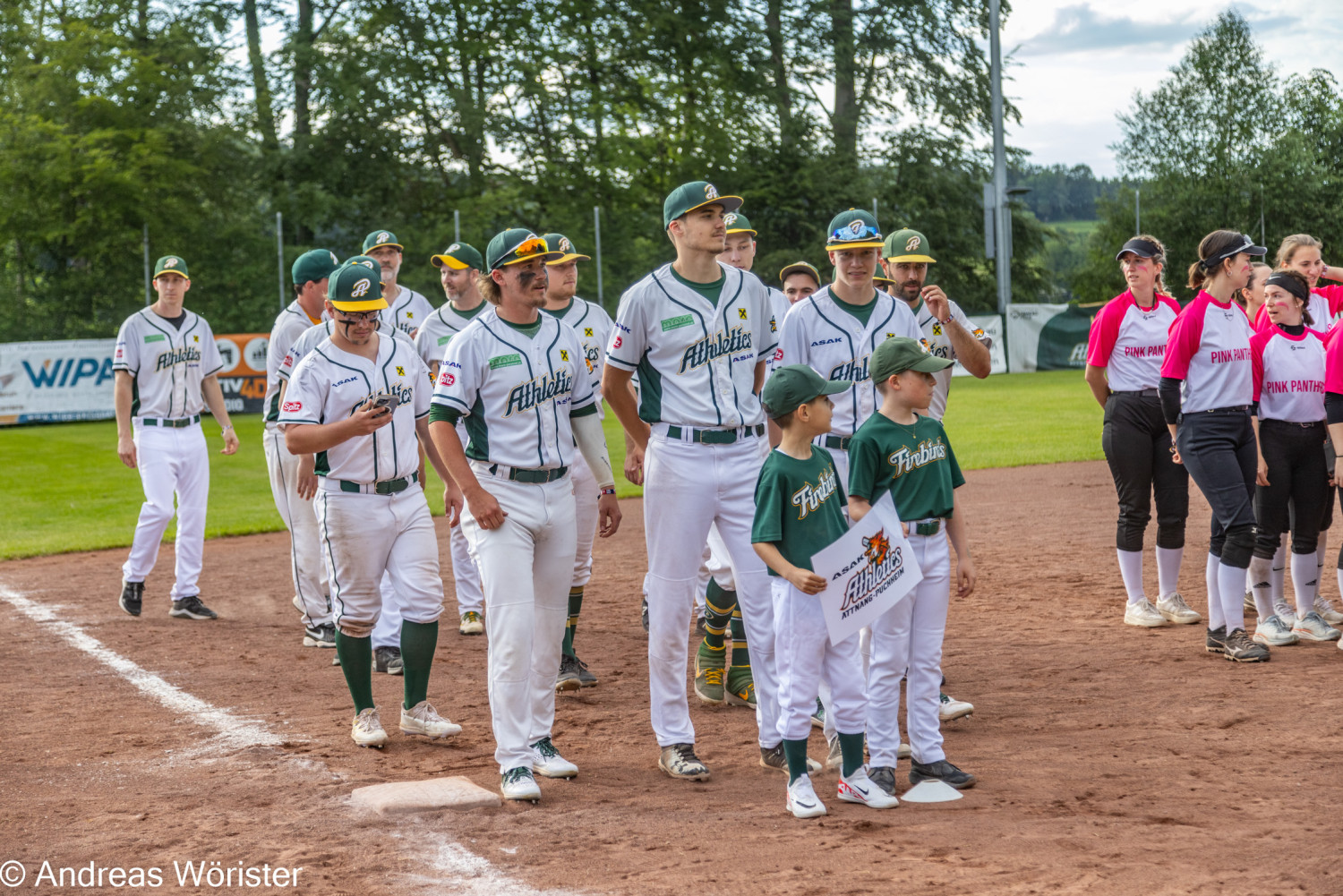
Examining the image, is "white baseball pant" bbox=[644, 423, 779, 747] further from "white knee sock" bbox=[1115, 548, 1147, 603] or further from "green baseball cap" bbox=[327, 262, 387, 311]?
"white knee sock" bbox=[1115, 548, 1147, 603]

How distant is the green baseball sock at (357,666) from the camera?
5691 mm

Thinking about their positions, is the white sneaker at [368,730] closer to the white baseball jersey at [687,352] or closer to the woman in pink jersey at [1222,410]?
the white baseball jersey at [687,352]

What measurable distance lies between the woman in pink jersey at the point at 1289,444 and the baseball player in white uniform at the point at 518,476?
406 cm

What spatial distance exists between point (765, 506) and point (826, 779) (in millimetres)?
1179

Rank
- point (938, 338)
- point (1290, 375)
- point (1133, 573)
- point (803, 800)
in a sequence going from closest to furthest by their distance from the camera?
point (803, 800) < point (938, 338) < point (1290, 375) < point (1133, 573)

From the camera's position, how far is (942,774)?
4832 millimetres

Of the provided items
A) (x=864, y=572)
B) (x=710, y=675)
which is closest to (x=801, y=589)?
(x=864, y=572)

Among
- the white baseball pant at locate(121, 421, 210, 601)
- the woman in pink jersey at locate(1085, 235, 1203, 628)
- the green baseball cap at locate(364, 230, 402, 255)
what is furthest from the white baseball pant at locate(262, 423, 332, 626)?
the woman in pink jersey at locate(1085, 235, 1203, 628)

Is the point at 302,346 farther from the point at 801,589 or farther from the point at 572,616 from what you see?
the point at 801,589

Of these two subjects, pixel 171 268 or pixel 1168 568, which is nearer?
pixel 1168 568

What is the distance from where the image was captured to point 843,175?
124 feet

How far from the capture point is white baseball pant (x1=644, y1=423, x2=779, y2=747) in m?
5.07

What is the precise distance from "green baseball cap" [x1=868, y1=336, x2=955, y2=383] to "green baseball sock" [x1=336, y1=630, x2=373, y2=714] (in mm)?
2631

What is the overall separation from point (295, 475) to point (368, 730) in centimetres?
246
